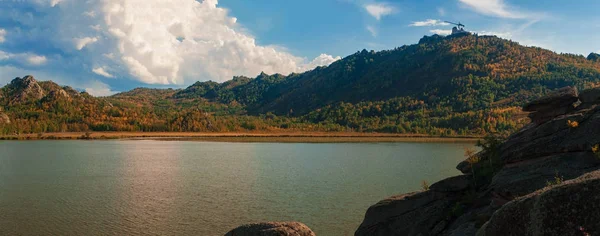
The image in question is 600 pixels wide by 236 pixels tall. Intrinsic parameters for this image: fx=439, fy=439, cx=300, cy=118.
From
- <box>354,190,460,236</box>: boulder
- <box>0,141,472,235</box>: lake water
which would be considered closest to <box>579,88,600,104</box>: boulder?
<box>354,190,460,236</box>: boulder

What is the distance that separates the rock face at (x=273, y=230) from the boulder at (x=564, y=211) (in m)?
8.94

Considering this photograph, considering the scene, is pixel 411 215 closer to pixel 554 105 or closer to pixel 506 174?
pixel 506 174

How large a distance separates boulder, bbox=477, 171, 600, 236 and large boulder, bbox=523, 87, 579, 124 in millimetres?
21412

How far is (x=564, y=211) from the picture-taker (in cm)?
1087

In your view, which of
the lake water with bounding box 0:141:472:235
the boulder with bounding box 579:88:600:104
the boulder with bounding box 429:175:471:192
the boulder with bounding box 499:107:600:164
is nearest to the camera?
the boulder with bounding box 499:107:600:164

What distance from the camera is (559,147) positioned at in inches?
984

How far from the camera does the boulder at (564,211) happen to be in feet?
34.8

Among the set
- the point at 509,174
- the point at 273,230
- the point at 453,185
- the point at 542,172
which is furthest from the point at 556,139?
the point at 273,230

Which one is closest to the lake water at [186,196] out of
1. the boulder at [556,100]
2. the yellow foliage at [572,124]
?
the boulder at [556,100]

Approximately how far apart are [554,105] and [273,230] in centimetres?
2372

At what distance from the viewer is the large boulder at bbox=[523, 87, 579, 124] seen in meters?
30.4

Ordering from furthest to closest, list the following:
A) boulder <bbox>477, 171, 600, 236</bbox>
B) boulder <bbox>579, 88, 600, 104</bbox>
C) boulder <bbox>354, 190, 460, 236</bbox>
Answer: boulder <bbox>579, 88, 600, 104</bbox> → boulder <bbox>354, 190, 460, 236</bbox> → boulder <bbox>477, 171, 600, 236</bbox>

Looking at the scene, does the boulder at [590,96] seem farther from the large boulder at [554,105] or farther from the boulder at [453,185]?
the boulder at [453,185]

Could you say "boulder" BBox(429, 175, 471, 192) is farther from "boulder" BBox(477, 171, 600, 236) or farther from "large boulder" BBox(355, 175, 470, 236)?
"boulder" BBox(477, 171, 600, 236)
